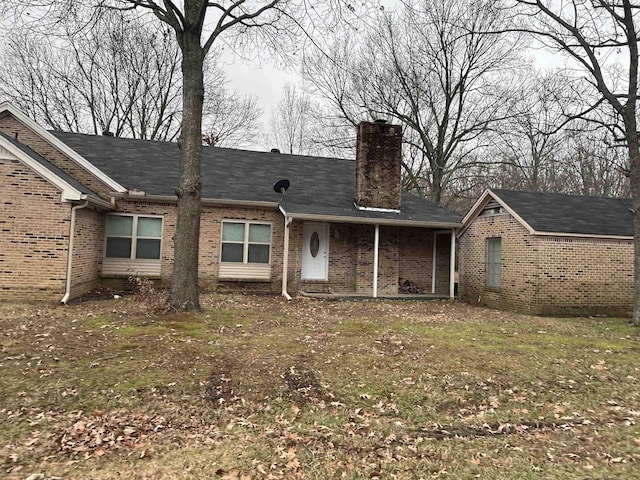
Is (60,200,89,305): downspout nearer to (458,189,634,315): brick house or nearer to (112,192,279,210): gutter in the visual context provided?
(112,192,279,210): gutter

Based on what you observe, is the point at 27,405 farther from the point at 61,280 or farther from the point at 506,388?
the point at 61,280

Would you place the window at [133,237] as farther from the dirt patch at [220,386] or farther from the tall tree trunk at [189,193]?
the dirt patch at [220,386]

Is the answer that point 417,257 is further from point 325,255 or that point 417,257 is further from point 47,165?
point 47,165

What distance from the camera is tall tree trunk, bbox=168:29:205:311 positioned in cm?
918

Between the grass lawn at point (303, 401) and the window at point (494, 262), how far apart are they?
16.3ft

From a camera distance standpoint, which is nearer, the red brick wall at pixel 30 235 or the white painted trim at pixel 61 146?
the red brick wall at pixel 30 235

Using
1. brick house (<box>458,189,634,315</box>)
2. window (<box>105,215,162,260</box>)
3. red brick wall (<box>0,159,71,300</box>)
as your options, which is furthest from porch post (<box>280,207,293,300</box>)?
brick house (<box>458,189,634,315</box>)

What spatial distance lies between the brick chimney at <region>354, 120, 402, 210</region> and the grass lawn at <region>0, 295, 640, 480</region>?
272 inches

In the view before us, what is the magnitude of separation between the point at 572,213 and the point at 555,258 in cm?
237

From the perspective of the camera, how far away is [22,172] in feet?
33.3

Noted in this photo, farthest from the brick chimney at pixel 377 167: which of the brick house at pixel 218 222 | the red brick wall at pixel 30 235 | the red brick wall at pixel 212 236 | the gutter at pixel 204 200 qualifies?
the red brick wall at pixel 30 235

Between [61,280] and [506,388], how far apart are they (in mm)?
9676

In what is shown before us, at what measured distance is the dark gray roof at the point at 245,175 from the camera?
13883mm

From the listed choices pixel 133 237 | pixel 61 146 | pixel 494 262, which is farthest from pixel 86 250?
pixel 494 262
